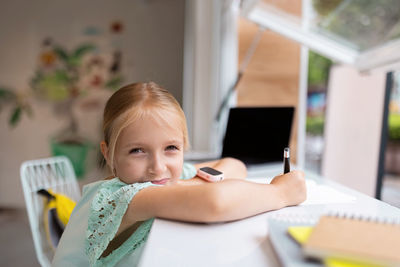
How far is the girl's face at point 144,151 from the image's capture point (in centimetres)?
49

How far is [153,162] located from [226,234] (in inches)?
6.9

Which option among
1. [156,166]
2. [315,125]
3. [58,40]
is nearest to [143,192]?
[156,166]

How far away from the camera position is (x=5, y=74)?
2895mm

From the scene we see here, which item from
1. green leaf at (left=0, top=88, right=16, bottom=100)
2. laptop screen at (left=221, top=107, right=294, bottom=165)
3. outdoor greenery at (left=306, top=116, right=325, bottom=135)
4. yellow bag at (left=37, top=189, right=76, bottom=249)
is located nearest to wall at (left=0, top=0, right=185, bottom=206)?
green leaf at (left=0, top=88, right=16, bottom=100)

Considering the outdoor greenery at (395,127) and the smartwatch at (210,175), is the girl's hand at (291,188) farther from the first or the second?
the outdoor greenery at (395,127)

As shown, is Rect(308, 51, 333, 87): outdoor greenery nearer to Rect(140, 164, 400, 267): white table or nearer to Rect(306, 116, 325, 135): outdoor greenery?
Rect(306, 116, 325, 135): outdoor greenery

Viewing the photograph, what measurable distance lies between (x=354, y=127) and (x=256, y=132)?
679mm

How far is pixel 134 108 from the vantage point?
0.50 meters

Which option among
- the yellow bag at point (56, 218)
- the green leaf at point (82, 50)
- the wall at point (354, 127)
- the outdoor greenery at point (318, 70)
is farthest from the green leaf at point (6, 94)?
the outdoor greenery at point (318, 70)

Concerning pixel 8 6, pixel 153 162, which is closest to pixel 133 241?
pixel 153 162

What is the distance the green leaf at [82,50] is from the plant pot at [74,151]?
2.58ft

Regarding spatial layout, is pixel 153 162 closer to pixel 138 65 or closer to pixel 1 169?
pixel 138 65

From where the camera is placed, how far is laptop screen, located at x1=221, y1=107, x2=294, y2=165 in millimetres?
1183

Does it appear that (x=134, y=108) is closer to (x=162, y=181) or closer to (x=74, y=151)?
(x=162, y=181)
